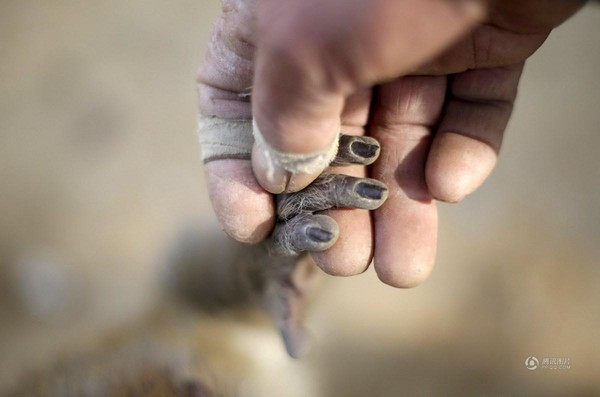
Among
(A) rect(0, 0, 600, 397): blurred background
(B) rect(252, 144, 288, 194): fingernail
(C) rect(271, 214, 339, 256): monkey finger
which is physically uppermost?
(B) rect(252, 144, 288, 194): fingernail

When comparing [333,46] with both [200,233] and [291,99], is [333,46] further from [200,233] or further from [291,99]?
[200,233]

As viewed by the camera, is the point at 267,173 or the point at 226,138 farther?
the point at 226,138

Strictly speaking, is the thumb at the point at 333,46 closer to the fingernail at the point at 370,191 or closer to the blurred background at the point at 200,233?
the fingernail at the point at 370,191

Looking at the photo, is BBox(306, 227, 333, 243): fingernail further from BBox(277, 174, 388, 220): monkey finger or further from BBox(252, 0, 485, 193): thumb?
BBox(252, 0, 485, 193): thumb

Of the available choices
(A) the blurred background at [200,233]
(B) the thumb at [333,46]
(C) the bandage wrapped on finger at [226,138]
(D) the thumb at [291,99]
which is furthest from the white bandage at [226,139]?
(A) the blurred background at [200,233]

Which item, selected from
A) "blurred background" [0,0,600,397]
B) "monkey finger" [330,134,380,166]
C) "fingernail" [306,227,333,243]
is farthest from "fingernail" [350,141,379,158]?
"blurred background" [0,0,600,397]

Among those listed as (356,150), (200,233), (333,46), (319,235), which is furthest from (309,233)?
(200,233)
